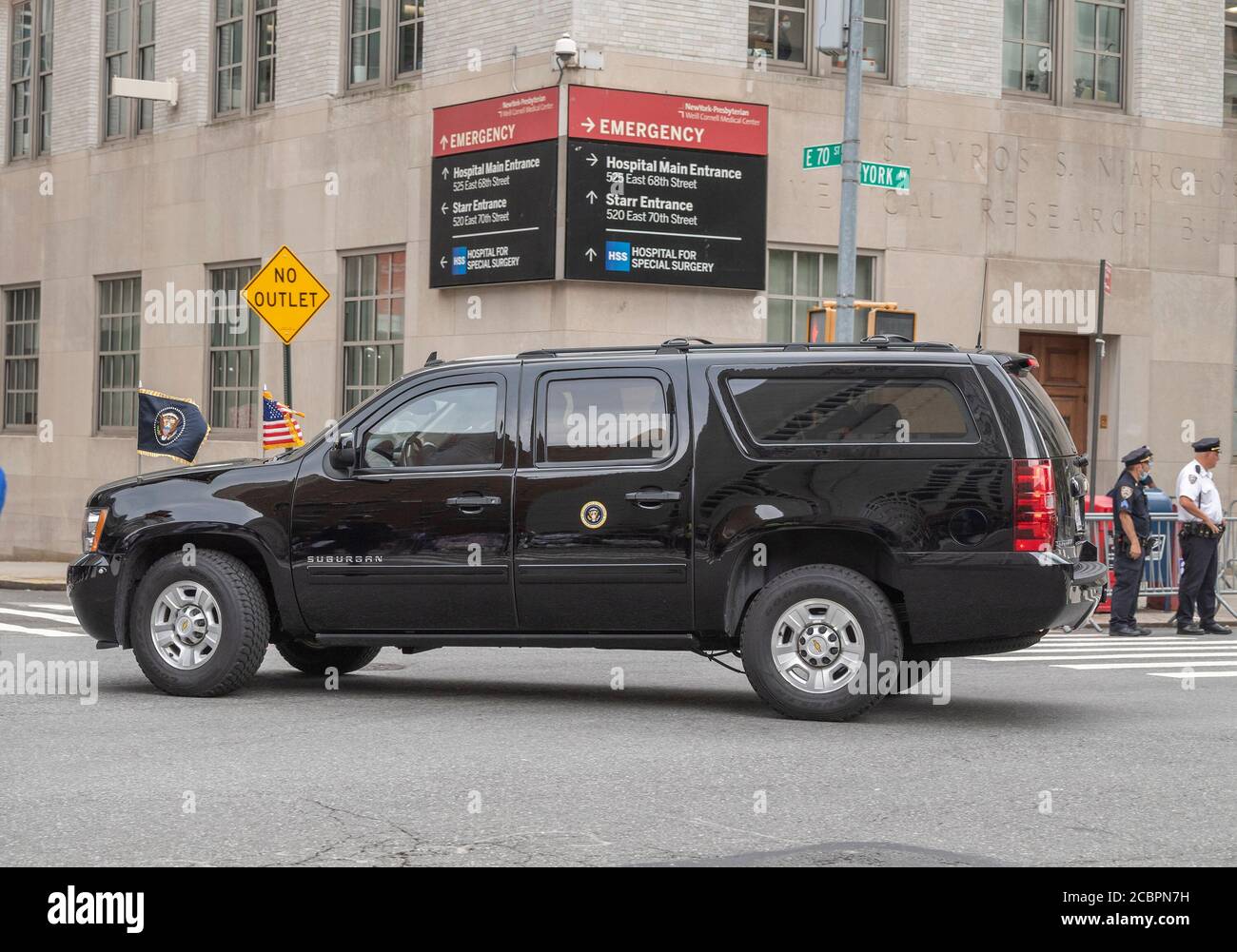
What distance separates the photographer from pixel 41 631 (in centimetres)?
1455

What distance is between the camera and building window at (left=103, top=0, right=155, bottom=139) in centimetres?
2647

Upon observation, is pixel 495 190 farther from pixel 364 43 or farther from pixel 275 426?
pixel 364 43

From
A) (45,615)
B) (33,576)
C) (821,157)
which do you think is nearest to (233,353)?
(33,576)

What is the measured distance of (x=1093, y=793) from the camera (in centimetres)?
744

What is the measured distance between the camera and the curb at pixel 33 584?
2100 centimetres

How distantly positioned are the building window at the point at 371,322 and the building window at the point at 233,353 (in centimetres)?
212

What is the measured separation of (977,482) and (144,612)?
4.82 meters

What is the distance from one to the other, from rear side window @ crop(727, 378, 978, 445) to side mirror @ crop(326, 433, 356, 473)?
2.19 meters

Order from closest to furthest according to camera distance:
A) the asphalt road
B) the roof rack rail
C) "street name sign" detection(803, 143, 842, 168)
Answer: the asphalt road
the roof rack rail
"street name sign" detection(803, 143, 842, 168)

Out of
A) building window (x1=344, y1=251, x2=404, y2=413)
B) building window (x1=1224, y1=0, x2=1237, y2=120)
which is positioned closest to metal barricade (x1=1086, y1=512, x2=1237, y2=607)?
building window (x1=1224, y1=0, x2=1237, y2=120)

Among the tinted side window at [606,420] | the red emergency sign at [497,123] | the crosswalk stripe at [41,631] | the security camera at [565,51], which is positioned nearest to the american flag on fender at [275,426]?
the red emergency sign at [497,123]

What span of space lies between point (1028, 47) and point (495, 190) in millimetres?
7603

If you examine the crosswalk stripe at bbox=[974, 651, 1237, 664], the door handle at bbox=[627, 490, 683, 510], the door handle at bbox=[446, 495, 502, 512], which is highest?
the door handle at bbox=[627, 490, 683, 510]

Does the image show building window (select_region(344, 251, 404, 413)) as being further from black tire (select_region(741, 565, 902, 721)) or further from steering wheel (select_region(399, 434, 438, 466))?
black tire (select_region(741, 565, 902, 721))
